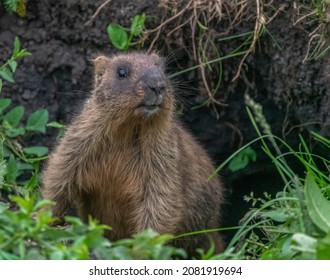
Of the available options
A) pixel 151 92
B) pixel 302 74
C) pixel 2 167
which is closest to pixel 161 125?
pixel 151 92

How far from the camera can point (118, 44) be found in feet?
26.5

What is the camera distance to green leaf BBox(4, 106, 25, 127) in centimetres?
807

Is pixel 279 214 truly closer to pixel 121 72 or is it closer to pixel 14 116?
pixel 121 72

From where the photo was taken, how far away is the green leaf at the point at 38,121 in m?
8.17

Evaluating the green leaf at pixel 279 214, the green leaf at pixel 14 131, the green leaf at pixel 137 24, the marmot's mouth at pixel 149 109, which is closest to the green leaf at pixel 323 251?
the green leaf at pixel 279 214

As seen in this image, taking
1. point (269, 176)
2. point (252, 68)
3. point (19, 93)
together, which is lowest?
point (269, 176)

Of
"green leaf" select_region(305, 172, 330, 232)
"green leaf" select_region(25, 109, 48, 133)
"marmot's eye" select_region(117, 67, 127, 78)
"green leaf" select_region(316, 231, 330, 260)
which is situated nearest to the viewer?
"green leaf" select_region(316, 231, 330, 260)

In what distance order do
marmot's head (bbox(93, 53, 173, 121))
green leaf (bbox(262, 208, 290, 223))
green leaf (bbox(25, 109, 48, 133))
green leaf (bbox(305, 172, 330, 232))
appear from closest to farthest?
1. green leaf (bbox(305, 172, 330, 232))
2. green leaf (bbox(262, 208, 290, 223))
3. marmot's head (bbox(93, 53, 173, 121))
4. green leaf (bbox(25, 109, 48, 133))

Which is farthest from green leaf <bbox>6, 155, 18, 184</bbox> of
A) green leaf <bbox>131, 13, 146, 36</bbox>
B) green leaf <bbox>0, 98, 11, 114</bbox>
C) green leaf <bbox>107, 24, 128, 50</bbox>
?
green leaf <bbox>131, 13, 146, 36</bbox>

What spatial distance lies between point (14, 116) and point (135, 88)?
2.05 m

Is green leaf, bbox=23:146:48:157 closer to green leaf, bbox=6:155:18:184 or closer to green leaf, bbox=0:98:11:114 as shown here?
green leaf, bbox=0:98:11:114

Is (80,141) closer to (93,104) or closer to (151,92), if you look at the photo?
(93,104)

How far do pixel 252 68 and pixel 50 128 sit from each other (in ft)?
7.39

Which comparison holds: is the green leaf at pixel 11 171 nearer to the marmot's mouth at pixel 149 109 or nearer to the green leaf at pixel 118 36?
the marmot's mouth at pixel 149 109
